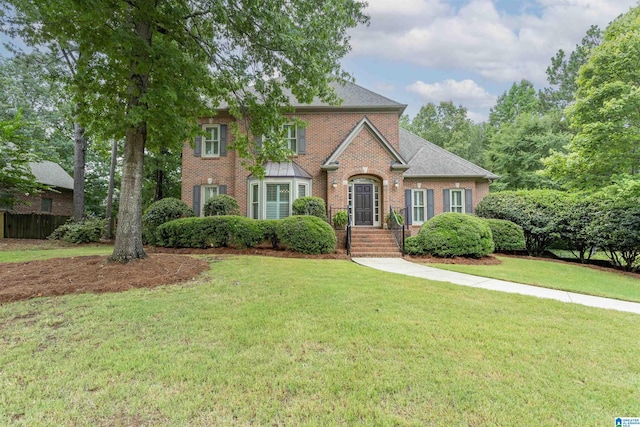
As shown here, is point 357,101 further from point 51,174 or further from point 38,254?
point 51,174

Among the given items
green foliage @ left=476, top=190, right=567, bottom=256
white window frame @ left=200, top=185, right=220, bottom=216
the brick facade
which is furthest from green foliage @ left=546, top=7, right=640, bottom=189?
white window frame @ left=200, top=185, right=220, bottom=216

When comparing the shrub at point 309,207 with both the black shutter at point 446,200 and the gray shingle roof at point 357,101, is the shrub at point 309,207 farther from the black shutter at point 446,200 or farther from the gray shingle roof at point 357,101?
the black shutter at point 446,200

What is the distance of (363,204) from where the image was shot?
14055mm

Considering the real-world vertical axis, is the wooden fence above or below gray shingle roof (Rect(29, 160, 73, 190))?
below

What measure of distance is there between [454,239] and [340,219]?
14.9 ft

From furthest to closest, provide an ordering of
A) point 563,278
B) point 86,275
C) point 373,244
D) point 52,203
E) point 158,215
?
point 52,203, point 158,215, point 373,244, point 563,278, point 86,275

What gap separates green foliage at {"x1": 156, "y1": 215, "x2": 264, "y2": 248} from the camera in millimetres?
10828

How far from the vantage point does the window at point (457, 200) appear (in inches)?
615

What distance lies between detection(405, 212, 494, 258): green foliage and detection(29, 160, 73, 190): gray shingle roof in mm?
23621

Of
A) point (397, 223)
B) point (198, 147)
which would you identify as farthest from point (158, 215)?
point (397, 223)

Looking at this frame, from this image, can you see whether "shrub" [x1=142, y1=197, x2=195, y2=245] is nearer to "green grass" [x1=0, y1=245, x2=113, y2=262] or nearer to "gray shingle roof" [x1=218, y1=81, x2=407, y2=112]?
"green grass" [x1=0, y1=245, x2=113, y2=262]

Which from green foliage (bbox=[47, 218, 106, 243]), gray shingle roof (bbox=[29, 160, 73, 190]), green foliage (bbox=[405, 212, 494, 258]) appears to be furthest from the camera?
gray shingle roof (bbox=[29, 160, 73, 190])

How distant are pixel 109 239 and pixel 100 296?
1189 cm

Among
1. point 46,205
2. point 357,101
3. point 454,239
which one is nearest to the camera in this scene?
point 454,239
